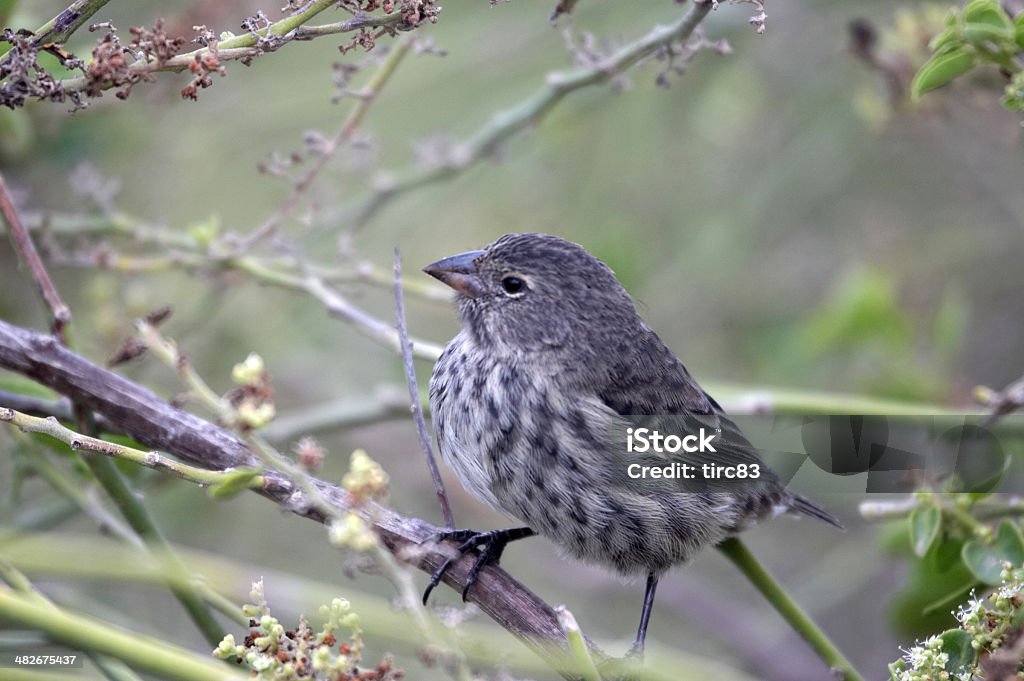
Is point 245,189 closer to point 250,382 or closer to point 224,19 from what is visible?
point 224,19

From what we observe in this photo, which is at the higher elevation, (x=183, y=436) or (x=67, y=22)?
(x=67, y=22)

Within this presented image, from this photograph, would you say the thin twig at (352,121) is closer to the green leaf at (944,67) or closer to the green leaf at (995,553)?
the green leaf at (944,67)

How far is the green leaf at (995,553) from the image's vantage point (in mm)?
2574

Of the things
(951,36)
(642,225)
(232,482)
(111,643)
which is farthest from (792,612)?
(642,225)

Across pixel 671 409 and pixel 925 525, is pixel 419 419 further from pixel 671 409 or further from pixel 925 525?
pixel 925 525

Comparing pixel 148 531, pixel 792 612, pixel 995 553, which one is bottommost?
pixel 792 612

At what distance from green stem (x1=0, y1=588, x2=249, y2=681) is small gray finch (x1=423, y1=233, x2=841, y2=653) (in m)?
0.88

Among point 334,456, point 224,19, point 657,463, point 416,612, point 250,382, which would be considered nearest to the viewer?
point 416,612

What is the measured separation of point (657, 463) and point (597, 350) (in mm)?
407

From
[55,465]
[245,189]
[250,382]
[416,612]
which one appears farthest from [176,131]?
[416,612]

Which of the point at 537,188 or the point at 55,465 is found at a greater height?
the point at 537,188

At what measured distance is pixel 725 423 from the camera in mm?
3424

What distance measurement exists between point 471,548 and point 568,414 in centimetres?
48

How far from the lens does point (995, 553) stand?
2.63 metres
